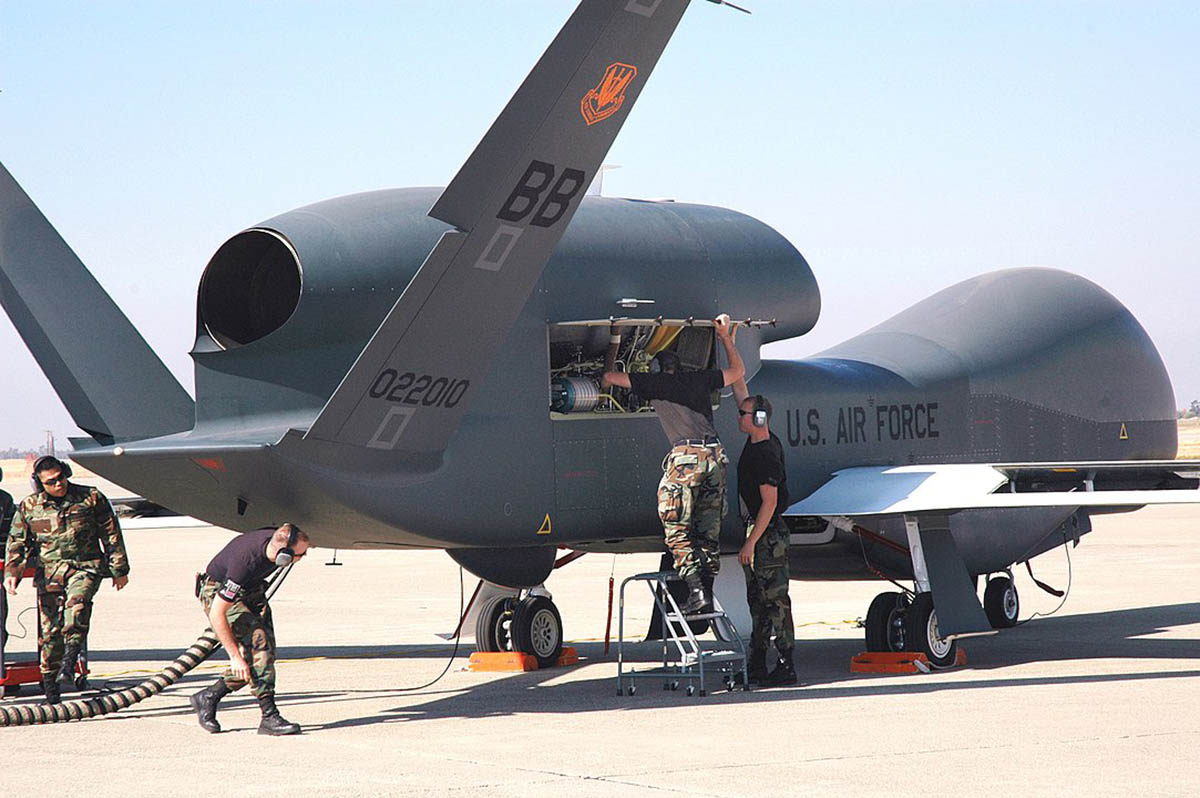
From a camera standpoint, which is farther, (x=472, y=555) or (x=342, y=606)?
(x=342, y=606)

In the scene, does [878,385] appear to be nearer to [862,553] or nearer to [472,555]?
[862,553]

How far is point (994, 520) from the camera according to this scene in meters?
15.5

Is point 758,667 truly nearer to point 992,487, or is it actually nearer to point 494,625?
point 992,487

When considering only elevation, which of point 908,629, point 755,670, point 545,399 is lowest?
point 755,670

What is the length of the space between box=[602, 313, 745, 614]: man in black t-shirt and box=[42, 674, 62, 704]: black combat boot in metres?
4.76

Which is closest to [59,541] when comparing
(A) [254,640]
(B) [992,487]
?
(A) [254,640]

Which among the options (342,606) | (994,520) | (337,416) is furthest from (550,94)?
(342,606)

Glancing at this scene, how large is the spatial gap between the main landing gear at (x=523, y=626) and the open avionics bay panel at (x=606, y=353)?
7.72 ft

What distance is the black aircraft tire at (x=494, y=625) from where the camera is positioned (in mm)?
14328

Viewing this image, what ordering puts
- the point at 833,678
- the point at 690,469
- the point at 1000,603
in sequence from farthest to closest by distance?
the point at 1000,603 → the point at 833,678 → the point at 690,469

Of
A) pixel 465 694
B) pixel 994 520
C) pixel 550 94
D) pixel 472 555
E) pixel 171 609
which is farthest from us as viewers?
pixel 171 609

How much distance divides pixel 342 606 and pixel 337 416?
1165 centimetres

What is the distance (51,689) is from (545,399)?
4.32m

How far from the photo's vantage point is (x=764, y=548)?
12516 millimetres
